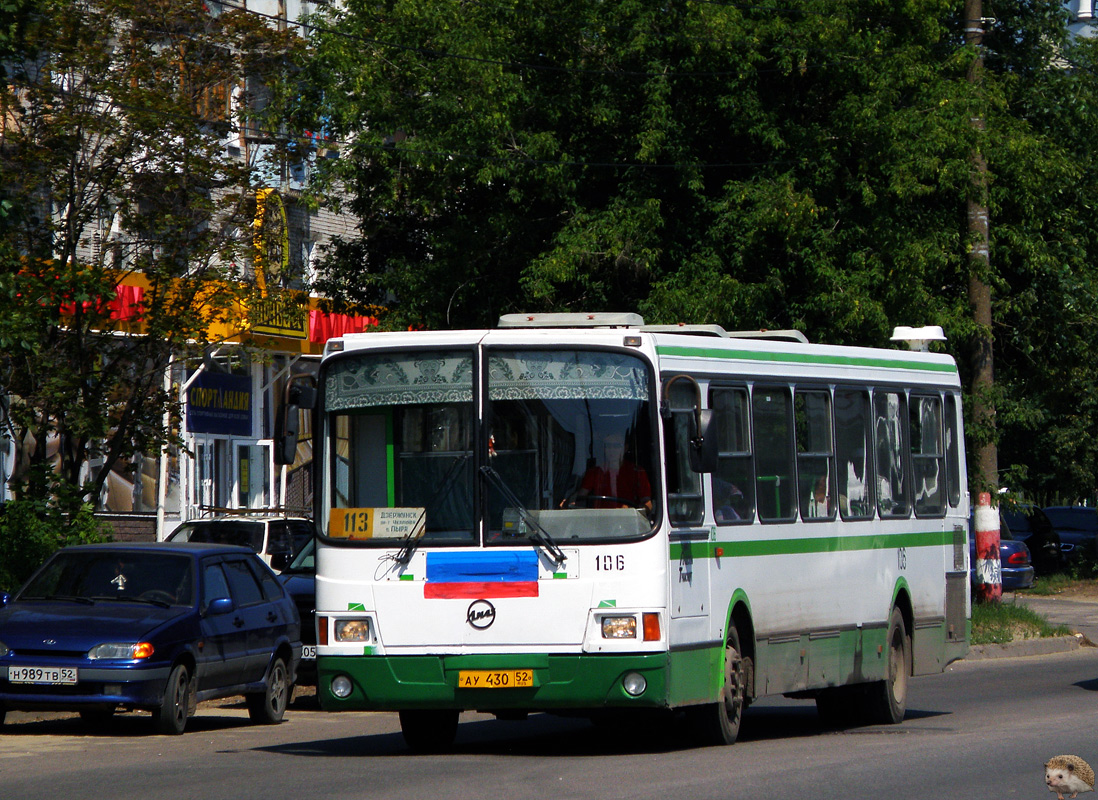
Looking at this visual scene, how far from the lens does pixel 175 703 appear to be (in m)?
14.9

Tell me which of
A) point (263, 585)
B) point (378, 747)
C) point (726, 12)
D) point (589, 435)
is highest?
point (726, 12)

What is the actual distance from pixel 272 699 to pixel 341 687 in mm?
4943

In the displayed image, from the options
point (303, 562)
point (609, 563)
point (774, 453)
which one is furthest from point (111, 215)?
point (609, 563)

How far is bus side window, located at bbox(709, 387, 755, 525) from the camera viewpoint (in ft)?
42.4

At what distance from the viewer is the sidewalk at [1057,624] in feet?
80.7

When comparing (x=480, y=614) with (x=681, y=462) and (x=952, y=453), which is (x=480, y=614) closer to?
(x=681, y=462)

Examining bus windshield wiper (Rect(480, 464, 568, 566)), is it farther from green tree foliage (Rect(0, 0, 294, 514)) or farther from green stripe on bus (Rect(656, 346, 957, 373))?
green tree foliage (Rect(0, 0, 294, 514))

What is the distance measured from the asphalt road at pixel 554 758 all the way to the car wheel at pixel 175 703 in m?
0.18

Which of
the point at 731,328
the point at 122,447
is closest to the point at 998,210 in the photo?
the point at 731,328

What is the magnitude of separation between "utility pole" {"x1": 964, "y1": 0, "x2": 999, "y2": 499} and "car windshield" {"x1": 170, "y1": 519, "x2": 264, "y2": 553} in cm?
967

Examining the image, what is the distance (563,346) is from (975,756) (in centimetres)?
373

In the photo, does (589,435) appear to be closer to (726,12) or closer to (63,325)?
(63,325)

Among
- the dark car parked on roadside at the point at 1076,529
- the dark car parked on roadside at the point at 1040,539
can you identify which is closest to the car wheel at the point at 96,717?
the dark car parked on roadside at the point at 1040,539

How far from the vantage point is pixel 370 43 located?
88.4 ft
